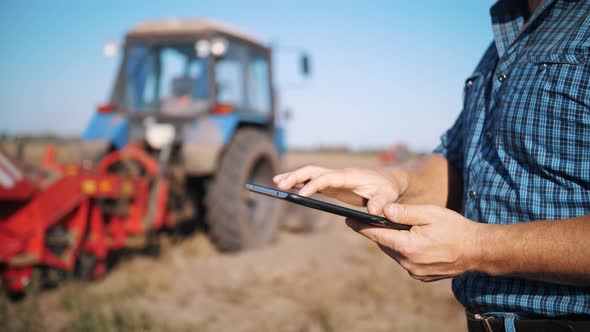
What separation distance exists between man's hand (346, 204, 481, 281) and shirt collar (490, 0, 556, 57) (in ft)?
1.77

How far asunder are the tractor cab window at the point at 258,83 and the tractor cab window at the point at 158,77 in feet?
2.39

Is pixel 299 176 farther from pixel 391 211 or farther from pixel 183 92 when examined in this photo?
pixel 183 92

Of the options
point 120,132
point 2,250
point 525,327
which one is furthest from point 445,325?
point 120,132

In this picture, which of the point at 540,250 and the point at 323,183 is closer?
the point at 540,250

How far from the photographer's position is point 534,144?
1105mm

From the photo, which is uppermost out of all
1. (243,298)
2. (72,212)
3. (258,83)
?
(258,83)

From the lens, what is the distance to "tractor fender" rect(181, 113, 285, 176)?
4578 millimetres

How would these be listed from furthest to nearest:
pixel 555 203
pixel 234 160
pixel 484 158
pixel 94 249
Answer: pixel 234 160 < pixel 94 249 < pixel 484 158 < pixel 555 203

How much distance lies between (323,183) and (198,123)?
3.66m

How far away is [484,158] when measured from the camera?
1.24 metres

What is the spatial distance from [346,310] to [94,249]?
2136 millimetres

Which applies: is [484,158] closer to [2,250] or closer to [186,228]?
[2,250]

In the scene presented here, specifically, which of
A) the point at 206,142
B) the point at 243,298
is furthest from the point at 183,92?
the point at 243,298

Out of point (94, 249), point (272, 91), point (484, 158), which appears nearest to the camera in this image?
point (484, 158)
